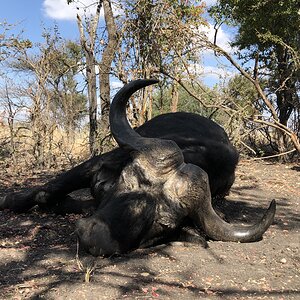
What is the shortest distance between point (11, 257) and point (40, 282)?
0.67 m

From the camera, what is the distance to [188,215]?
11.9 ft

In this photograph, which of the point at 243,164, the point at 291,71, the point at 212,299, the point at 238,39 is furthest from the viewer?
the point at 238,39

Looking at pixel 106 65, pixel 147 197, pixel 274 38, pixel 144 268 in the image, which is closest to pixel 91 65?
pixel 106 65

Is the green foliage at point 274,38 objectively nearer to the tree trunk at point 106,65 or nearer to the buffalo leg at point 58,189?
the tree trunk at point 106,65

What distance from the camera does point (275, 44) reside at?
10.6 metres

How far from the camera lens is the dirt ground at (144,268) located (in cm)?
273

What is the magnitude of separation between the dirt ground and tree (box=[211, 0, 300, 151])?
6.12 metres

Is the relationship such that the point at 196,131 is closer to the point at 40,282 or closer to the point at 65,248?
the point at 65,248

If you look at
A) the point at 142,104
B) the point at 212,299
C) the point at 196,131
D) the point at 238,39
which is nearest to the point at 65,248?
the point at 212,299

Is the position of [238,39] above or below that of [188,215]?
above

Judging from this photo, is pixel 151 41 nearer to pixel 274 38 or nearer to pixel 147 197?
pixel 274 38

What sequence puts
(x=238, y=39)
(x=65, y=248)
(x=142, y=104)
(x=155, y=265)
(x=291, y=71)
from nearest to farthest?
(x=155, y=265)
(x=65, y=248)
(x=142, y=104)
(x=291, y=71)
(x=238, y=39)

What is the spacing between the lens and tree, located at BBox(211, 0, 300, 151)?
9695 mm

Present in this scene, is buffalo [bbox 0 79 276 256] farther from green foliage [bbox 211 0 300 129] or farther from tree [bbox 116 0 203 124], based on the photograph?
green foliage [bbox 211 0 300 129]
